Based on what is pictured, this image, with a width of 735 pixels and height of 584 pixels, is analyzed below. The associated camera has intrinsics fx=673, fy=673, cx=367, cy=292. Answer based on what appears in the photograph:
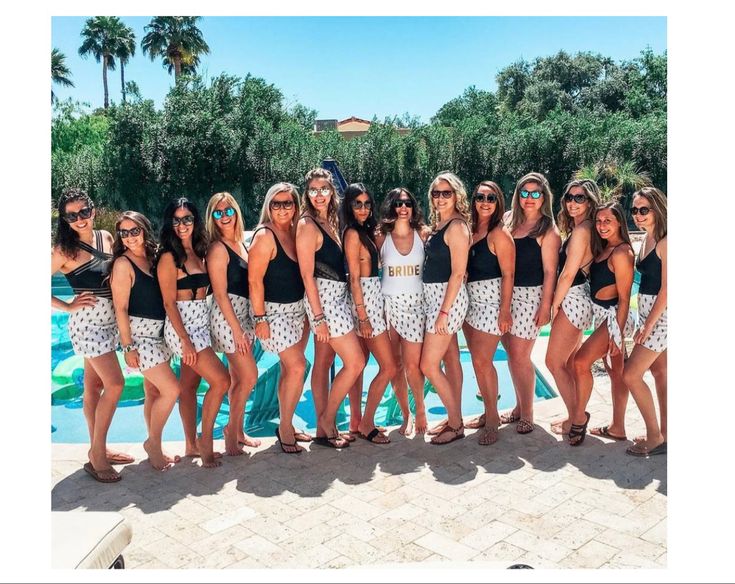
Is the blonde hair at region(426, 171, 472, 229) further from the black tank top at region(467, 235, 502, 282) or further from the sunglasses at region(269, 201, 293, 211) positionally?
the sunglasses at region(269, 201, 293, 211)

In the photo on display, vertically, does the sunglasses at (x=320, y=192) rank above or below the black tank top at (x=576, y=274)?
above

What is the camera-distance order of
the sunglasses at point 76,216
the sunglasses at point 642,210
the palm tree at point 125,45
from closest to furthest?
the sunglasses at point 76,216
the sunglasses at point 642,210
the palm tree at point 125,45

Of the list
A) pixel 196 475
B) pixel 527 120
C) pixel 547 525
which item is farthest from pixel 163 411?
pixel 527 120

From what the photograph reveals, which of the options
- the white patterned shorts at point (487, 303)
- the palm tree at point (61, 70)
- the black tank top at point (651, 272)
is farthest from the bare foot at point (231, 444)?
the palm tree at point (61, 70)

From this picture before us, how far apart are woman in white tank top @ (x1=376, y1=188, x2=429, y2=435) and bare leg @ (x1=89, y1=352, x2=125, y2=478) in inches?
74.9

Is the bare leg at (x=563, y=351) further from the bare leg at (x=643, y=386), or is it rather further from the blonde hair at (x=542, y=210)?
the blonde hair at (x=542, y=210)

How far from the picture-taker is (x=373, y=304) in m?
4.79

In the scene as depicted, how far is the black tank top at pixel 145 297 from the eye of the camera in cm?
434

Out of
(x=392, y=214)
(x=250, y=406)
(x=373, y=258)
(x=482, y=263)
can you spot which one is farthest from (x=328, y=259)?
(x=250, y=406)

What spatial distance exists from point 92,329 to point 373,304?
1.88 meters

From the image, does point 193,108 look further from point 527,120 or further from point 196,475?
point 196,475

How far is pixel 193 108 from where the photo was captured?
22.5 metres

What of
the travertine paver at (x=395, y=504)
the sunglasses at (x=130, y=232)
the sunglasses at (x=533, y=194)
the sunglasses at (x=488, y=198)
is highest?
the sunglasses at (x=533, y=194)

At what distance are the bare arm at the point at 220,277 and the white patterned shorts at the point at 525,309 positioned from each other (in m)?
2.00
